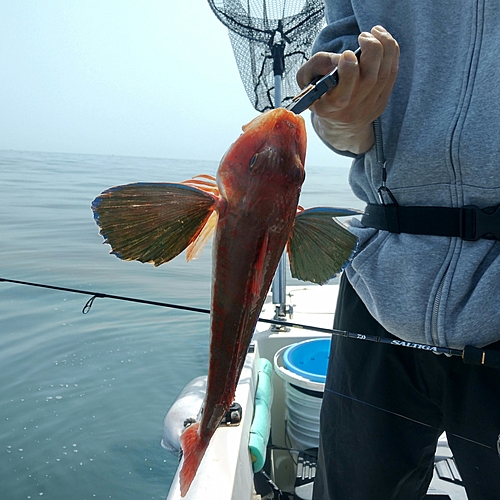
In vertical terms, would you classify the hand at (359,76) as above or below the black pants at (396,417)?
above

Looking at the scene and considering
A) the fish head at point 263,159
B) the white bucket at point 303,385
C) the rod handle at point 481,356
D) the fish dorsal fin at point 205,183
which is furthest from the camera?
the white bucket at point 303,385

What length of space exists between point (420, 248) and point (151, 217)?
951 millimetres

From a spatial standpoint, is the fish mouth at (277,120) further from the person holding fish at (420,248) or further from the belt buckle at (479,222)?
the belt buckle at (479,222)

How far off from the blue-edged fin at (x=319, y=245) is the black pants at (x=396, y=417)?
1.95 ft

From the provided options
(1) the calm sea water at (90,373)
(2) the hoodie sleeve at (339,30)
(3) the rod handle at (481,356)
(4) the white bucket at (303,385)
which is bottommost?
(1) the calm sea water at (90,373)

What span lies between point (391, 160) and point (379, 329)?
0.62m

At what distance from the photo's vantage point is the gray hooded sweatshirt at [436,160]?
4.74 feet

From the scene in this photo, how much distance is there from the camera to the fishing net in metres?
3.92

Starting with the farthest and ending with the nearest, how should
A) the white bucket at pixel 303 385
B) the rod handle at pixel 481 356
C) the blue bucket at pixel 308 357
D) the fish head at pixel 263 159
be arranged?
1. the blue bucket at pixel 308 357
2. the white bucket at pixel 303 385
3. the rod handle at pixel 481 356
4. the fish head at pixel 263 159

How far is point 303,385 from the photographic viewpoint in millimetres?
3275

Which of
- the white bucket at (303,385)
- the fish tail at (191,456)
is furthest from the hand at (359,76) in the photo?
the white bucket at (303,385)

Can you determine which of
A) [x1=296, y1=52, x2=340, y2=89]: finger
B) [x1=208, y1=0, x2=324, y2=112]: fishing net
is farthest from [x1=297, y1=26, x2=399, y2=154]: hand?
[x1=208, y1=0, x2=324, y2=112]: fishing net

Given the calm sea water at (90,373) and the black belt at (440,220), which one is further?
the calm sea water at (90,373)

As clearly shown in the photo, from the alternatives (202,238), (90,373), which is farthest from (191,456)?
(90,373)
